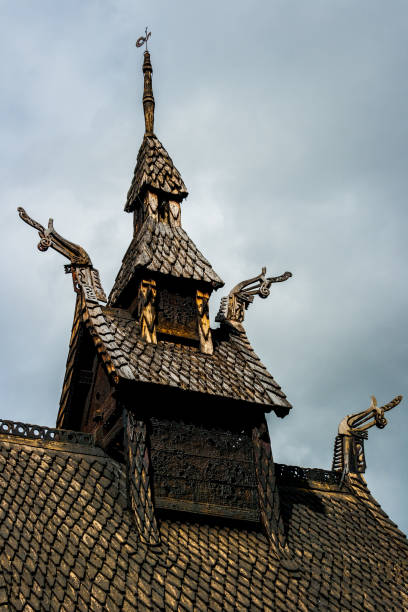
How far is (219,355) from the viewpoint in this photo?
1816 centimetres

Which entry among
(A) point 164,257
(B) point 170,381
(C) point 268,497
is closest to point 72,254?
(A) point 164,257

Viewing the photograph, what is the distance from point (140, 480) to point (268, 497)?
2.56m

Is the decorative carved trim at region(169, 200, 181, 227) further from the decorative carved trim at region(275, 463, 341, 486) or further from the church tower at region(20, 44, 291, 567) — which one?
the decorative carved trim at region(275, 463, 341, 486)

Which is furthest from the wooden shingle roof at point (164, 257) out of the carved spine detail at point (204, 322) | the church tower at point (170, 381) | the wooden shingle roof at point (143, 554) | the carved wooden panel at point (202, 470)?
the wooden shingle roof at point (143, 554)

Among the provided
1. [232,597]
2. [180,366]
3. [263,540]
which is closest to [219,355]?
[180,366]

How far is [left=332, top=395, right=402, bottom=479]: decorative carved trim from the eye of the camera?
19.3 m

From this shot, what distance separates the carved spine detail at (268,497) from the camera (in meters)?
15.4

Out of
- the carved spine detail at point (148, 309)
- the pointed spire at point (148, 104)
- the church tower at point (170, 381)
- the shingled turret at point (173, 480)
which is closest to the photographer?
the shingled turret at point (173, 480)

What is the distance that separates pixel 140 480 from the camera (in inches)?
583

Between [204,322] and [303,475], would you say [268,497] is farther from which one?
A: [204,322]

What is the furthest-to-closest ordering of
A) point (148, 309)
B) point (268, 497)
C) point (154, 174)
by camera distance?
point (154, 174), point (148, 309), point (268, 497)

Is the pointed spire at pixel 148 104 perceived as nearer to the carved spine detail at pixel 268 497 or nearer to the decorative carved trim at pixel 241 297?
the decorative carved trim at pixel 241 297

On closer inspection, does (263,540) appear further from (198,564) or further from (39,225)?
(39,225)

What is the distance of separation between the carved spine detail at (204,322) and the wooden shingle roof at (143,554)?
10.8ft
